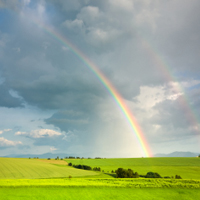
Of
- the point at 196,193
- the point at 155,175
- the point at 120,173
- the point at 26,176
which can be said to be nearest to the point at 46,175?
the point at 26,176

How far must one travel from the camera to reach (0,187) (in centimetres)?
3017

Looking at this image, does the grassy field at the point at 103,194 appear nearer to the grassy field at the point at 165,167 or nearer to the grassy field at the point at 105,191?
the grassy field at the point at 105,191

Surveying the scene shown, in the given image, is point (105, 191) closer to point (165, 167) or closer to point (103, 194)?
point (103, 194)

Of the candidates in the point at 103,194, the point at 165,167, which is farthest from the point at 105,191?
the point at 165,167

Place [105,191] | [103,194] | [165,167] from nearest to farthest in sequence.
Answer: [103,194]
[105,191]
[165,167]

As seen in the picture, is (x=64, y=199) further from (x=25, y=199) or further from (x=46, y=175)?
(x=46, y=175)

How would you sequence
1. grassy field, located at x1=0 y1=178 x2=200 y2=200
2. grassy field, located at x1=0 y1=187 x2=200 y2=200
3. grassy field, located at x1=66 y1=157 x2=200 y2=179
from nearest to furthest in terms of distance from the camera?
grassy field, located at x1=0 y1=187 x2=200 y2=200
grassy field, located at x1=0 y1=178 x2=200 y2=200
grassy field, located at x1=66 y1=157 x2=200 y2=179

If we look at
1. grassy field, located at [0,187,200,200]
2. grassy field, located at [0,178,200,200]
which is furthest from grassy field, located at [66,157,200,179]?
grassy field, located at [0,187,200,200]

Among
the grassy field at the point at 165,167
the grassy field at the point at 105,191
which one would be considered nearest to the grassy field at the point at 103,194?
the grassy field at the point at 105,191

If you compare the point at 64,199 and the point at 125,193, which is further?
the point at 125,193

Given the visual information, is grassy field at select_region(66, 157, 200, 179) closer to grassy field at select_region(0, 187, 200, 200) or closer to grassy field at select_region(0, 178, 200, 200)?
grassy field at select_region(0, 178, 200, 200)

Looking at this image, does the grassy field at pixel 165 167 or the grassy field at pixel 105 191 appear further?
the grassy field at pixel 165 167

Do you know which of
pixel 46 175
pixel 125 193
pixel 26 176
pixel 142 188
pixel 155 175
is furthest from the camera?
pixel 155 175

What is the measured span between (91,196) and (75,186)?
20.0 ft
